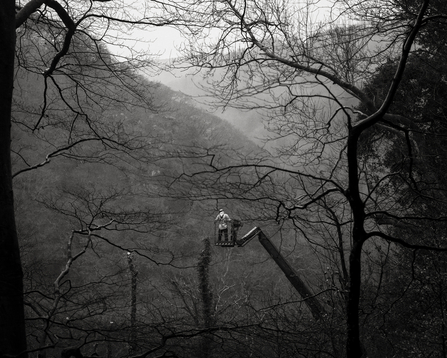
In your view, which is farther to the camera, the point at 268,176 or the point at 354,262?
the point at 268,176

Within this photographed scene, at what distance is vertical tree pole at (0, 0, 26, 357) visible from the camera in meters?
2.31

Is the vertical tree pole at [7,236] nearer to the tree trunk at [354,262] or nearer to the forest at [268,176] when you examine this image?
the forest at [268,176]

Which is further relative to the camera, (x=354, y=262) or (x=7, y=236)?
(x=7, y=236)

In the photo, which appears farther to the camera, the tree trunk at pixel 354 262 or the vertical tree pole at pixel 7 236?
the vertical tree pole at pixel 7 236

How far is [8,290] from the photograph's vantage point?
2.17 metres

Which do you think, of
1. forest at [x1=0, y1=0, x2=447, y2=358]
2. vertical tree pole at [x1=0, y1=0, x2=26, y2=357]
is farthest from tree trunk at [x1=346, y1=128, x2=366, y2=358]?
vertical tree pole at [x1=0, y1=0, x2=26, y2=357]

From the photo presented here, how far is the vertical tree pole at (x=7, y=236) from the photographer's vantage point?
2.31 metres

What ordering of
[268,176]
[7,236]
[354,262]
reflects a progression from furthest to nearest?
[268,176] < [7,236] < [354,262]

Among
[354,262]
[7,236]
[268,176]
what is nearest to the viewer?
[354,262]

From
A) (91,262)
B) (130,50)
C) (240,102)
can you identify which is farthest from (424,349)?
(91,262)

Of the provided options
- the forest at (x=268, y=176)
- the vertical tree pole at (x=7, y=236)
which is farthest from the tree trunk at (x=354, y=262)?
the vertical tree pole at (x=7, y=236)

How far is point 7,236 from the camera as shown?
2.52 meters

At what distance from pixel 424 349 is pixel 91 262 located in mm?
24669

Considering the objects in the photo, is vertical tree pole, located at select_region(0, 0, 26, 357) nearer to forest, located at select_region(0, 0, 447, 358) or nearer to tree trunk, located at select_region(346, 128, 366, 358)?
A: forest, located at select_region(0, 0, 447, 358)
